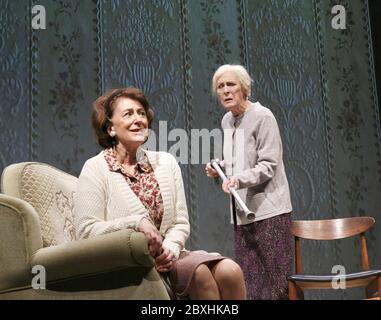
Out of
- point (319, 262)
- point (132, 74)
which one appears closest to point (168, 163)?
point (132, 74)

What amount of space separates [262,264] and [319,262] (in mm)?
1229

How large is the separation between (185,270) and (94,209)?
345 millimetres

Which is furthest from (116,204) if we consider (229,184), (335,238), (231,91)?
(335,238)

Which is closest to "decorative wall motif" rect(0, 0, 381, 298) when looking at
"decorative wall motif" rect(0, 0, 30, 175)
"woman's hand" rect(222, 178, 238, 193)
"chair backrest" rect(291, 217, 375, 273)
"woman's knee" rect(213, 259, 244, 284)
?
"decorative wall motif" rect(0, 0, 30, 175)

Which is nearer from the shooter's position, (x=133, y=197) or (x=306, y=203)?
(x=133, y=197)

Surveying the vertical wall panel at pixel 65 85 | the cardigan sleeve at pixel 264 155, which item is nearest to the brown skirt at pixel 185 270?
the cardigan sleeve at pixel 264 155

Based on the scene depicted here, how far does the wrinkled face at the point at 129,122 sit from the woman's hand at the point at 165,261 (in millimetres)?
401

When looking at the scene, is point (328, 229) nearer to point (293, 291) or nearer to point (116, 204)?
point (293, 291)

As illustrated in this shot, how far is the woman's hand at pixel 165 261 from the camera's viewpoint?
1.82m

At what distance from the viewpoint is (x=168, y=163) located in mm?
2047

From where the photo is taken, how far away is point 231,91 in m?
2.55

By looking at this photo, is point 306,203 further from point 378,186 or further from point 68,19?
point 68,19

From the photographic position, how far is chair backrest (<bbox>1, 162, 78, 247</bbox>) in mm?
2051

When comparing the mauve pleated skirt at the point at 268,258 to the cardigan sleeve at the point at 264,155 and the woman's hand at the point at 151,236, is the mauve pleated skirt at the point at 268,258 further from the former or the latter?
the woman's hand at the point at 151,236
